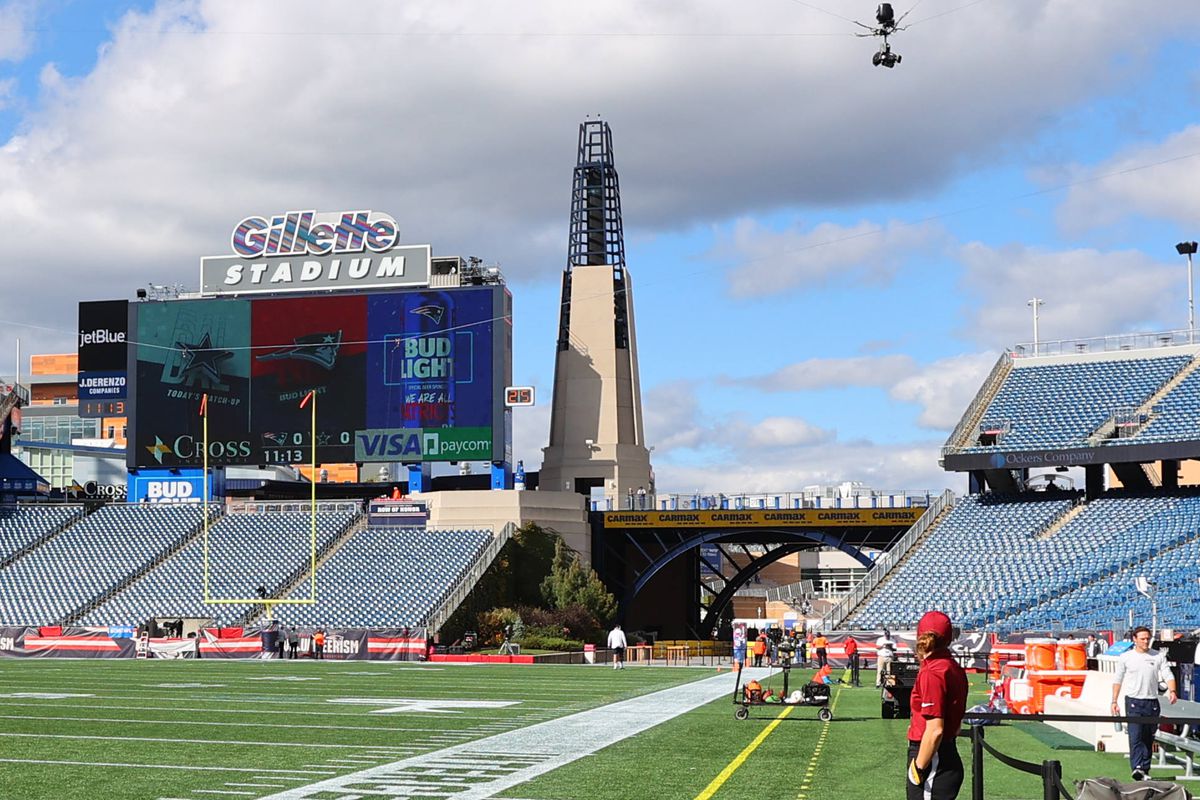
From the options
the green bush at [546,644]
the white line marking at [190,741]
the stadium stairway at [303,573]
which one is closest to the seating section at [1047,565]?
the green bush at [546,644]

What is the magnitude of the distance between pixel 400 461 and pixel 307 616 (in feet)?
26.6

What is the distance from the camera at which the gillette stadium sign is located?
5803cm

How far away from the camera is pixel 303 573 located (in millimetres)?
55500

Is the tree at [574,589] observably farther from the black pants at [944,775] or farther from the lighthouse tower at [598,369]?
the black pants at [944,775]

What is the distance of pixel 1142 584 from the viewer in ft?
116

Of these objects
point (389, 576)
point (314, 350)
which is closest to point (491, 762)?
point (389, 576)

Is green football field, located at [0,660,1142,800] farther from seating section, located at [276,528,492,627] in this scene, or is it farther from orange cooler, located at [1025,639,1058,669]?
seating section, located at [276,528,492,627]

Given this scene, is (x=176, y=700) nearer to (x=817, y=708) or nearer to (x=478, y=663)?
(x=817, y=708)

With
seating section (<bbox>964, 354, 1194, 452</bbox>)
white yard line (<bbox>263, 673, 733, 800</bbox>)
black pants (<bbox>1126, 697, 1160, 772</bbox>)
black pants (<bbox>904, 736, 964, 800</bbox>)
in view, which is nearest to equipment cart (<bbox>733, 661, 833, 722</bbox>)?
white yard line (<bbox>263, 673, 733, 800</bbox>)

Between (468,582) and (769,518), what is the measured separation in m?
12.9

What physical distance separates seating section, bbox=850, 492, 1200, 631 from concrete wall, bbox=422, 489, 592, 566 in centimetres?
1427

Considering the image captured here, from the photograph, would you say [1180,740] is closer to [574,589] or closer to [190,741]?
[190,741]

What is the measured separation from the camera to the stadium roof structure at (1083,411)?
162 feet

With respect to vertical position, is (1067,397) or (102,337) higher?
(102,337)
